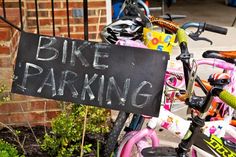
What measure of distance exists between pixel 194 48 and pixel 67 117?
3023 millimetres

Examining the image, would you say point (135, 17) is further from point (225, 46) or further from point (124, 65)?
point (225, 46)

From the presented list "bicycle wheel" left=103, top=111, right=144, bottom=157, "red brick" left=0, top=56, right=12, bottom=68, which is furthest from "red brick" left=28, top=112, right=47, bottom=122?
"bicycle wheel" left=103, top=111, right=144, bottom=157

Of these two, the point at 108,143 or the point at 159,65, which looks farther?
the point at 108,143

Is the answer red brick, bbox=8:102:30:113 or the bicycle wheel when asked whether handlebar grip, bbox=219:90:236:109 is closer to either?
the bicycle wheel

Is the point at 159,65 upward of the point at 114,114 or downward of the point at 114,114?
upward

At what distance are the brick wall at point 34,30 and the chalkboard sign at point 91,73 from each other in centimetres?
61

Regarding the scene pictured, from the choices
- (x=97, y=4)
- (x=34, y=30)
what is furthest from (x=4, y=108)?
(x=97, y=4)

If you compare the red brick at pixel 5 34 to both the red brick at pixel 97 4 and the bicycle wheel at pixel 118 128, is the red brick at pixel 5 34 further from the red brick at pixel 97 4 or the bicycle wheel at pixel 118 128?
the bicycle wheel at pixel 118 128

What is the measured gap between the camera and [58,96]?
6.58ft

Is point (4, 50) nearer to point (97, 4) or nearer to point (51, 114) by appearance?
point (51, 114)

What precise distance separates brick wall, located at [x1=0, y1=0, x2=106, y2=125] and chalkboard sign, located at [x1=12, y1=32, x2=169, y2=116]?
0.61 meters

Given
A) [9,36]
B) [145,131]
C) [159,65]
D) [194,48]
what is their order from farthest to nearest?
[194,48]
[9,36]
[145,131]
[159,65]

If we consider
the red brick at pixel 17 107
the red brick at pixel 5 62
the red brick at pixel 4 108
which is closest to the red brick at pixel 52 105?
the red brick at pixel 17 107

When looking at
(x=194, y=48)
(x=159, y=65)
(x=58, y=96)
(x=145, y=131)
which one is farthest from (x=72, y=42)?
(x=194, y=48)
